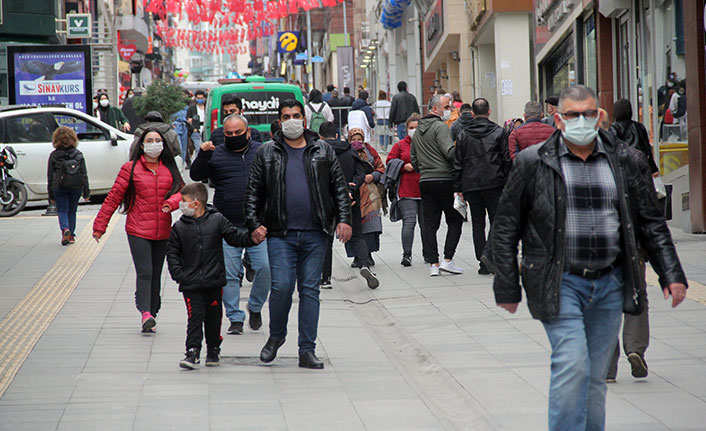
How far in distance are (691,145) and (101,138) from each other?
1113 cm

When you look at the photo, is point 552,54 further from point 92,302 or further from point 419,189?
point 92,302

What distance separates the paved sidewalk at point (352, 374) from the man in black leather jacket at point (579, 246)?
1.19 meters

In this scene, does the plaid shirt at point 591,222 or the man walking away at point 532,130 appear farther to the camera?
the man walking away at point 532,130

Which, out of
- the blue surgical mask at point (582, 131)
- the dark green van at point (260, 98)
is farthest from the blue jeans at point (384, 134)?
the blue surgical mask at point (582, 131)

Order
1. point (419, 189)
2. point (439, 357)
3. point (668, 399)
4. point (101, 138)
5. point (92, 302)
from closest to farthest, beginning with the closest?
point (668, 399) < point (439, 357) < point (92, 302) < point (419, 189) < point (101, 138)

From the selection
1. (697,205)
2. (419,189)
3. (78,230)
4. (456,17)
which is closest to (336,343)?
(419,189)

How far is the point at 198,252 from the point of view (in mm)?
7516

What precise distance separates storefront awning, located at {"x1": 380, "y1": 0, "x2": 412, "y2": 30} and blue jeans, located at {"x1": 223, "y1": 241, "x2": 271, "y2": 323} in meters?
33.4

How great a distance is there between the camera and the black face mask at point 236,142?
8.83 m

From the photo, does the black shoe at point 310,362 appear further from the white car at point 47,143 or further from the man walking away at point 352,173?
the white car at point 47,143

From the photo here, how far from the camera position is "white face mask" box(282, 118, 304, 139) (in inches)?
293

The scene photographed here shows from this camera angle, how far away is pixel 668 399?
6.25 metres

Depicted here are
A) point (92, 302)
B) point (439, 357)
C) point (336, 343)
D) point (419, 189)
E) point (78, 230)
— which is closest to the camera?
point (439, 357)

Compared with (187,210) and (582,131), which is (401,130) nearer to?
(187,210)
